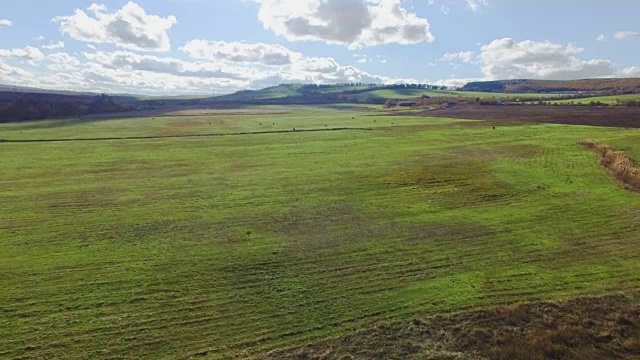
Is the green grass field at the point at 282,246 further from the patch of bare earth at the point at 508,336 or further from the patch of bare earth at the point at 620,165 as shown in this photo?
the patch of bare earth at the point at 620,165

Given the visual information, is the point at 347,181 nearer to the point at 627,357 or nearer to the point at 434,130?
the point at 627,357

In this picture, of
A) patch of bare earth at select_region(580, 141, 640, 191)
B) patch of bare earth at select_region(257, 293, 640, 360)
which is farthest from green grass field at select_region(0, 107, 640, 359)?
patch of bare earth at select_region(580, 141, 640, 191)

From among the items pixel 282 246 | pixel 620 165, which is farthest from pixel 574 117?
pixel 282 246

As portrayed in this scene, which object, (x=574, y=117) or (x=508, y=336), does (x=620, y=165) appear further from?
(x=574, y=117)

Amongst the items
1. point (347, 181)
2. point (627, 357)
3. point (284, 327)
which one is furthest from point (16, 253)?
point (627, 357)

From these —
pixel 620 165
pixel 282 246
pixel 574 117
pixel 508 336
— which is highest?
pixel 574 117

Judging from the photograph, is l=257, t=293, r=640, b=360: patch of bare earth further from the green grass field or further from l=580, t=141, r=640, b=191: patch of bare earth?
l=580, t=141, r=640, b=191: patch of bare earth
